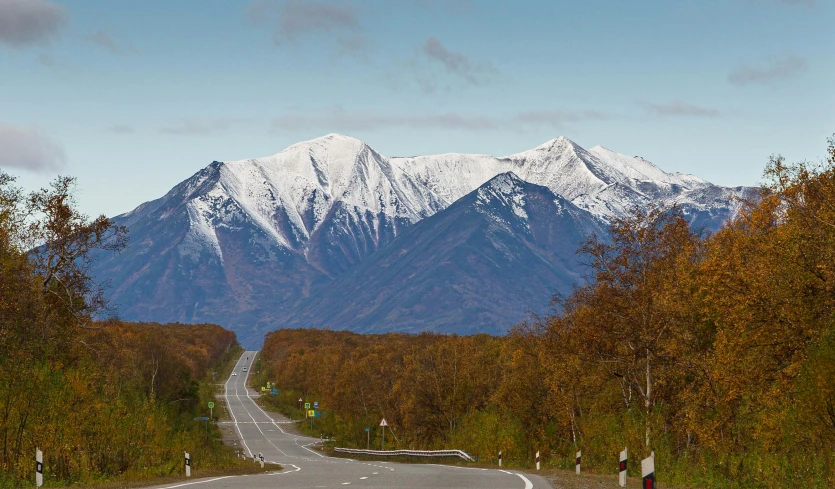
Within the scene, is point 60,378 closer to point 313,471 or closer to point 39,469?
point 39,469

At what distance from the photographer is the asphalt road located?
27.4 m

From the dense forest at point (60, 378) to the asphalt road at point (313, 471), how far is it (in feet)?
14.2

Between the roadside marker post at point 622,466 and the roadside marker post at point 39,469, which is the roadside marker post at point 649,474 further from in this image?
the roadside marker post at point 39,469

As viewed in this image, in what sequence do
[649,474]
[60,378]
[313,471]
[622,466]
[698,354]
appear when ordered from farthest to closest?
[698,354]
[313,471]
[60,378]
[622,466]
[649,474]

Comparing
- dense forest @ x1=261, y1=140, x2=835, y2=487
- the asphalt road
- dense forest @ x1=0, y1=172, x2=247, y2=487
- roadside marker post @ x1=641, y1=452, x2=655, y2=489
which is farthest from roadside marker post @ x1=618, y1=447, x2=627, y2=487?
dense forest @ x1=0, y1=172, x2=247, y2=487

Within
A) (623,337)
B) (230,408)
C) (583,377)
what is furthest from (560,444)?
(230,408)

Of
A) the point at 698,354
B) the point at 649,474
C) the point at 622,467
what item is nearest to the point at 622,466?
the point at 622,467

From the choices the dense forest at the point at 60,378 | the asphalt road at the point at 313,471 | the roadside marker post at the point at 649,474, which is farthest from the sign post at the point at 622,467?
the dense forest at the point at 60,378

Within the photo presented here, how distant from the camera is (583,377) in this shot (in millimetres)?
49750

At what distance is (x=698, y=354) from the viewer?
137ft

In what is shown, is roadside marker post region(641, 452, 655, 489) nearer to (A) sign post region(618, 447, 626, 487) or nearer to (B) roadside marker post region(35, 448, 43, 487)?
(A) sign post region(618, 447, 626, 487)

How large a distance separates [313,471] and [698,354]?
54.7ft

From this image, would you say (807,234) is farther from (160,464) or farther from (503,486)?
(160,464)

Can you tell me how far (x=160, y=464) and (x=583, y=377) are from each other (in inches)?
881
